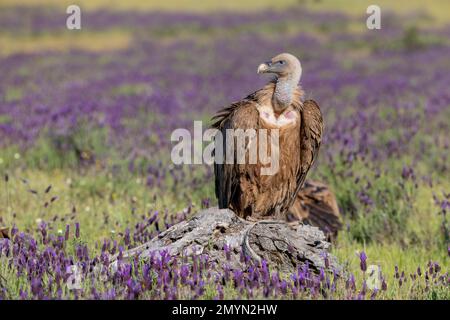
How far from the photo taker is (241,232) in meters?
3.43

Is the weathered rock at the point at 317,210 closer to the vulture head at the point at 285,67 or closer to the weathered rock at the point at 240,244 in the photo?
the weathered rock at the point at 240,244

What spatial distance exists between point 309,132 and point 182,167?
2.78 m

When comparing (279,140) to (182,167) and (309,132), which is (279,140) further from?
(182,167)

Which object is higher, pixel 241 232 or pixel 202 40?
pixel 202 40

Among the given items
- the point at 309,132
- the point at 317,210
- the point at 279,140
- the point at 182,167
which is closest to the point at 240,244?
the point at 279,140

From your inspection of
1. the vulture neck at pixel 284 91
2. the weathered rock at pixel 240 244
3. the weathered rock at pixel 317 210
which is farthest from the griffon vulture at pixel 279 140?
the weathered rock at pixel 317 210

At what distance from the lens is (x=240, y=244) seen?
11.0 ft

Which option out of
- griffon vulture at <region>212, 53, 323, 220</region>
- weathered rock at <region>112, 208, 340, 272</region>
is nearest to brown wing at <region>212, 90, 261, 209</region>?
griffon vulture at <region>212, 53, 323, 220</region>

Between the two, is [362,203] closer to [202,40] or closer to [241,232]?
[241,232]

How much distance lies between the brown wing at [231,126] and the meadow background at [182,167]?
374 mm

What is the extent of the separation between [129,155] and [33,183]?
1189 mm
